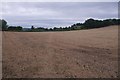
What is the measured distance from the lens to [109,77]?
20.4 ft

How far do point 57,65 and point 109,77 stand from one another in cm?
206

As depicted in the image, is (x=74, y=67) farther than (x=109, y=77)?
Yes

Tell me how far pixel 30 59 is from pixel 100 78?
3435 millimetres

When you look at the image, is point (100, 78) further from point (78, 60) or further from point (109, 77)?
point (78, 60)

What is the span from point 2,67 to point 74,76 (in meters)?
2.65

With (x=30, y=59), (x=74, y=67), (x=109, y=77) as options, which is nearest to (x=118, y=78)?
(x=109, y=77)

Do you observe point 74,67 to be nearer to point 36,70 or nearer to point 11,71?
point 36,70


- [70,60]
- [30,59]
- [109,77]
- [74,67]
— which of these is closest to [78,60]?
[70,60]

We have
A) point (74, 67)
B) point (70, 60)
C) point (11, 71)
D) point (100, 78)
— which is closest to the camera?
point (100, 78)

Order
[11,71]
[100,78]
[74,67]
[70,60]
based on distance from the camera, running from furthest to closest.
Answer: [70,60]
[74,67]
[11,71]
[100,78]

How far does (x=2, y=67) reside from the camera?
24.4 ft

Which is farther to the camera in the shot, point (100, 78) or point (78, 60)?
point (78, 60)

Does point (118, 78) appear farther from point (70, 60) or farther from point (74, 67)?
point (70, 60)

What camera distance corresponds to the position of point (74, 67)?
7.36 meters
